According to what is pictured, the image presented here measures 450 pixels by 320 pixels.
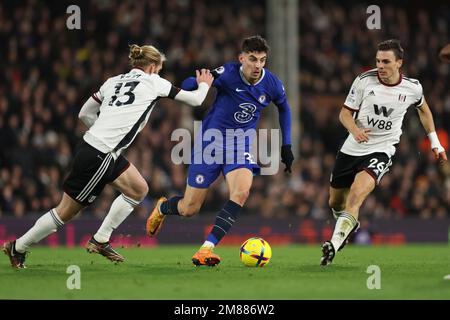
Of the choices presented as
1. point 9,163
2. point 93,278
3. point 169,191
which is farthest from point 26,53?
point 93,278

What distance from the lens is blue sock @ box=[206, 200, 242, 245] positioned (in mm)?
9172

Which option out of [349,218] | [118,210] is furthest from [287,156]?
[118,210]

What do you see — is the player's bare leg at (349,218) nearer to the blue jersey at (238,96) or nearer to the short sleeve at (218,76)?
the blue jersey at (238,96)

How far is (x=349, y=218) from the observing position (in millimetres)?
9344

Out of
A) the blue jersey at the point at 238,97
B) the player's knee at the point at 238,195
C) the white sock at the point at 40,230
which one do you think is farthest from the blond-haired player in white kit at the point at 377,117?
the white sock at the point at 40,230

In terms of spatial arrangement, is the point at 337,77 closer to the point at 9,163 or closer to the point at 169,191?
the point at 169,191

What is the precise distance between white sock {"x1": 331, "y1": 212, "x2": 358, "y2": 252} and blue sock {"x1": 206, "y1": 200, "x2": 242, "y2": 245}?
101 centimetres

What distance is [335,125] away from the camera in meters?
20.2

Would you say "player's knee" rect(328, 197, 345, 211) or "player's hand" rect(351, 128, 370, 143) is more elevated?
"player's hand" rect(351, 128, 370, 143)

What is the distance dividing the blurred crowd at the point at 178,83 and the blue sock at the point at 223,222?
7.28 meters

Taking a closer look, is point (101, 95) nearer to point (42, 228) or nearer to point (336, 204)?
point (42, 228)

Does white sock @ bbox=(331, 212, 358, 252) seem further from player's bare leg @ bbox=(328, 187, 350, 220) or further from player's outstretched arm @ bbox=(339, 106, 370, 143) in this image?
player's bare leg @ bbox=(328, 187, 350, 220)

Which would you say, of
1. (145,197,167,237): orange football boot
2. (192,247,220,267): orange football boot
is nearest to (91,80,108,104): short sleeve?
(145,197,167,237): orange football boot

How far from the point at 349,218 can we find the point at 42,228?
9.98ft
